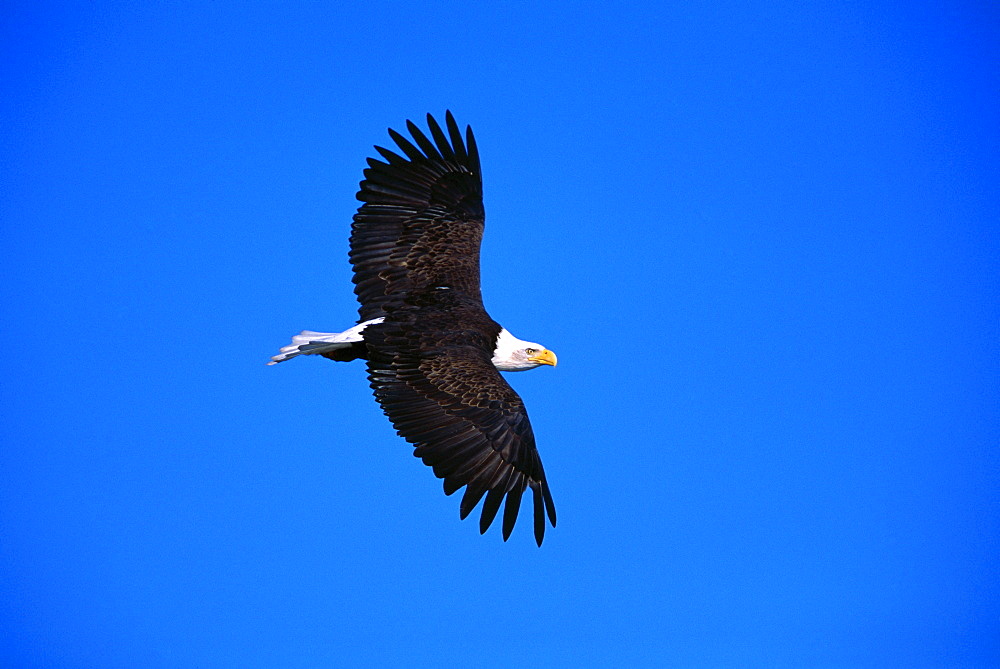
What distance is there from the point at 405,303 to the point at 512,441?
191 cm

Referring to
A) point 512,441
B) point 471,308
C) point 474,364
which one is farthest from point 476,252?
point 512,441

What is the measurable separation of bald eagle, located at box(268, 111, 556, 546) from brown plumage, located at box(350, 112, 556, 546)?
1cm

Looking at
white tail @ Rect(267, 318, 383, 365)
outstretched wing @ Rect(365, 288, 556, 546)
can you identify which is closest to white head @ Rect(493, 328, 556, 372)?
outstretched wing @ Rect(365, 288, 556, 546)

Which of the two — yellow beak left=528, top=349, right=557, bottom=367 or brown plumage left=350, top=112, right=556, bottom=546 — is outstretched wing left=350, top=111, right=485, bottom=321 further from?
yellow beak left=528, top=349, right=557, bottom=367

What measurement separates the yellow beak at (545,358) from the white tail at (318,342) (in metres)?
1.61

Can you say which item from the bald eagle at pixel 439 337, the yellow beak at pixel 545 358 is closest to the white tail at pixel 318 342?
the bald eagle at pixel 439 337

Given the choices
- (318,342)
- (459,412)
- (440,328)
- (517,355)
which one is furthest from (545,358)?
(318,342)

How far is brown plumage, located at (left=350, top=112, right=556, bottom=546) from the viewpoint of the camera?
8.42 m

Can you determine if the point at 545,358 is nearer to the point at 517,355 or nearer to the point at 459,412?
the point at 517,355

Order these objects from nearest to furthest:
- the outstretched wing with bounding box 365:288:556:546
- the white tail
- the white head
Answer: the outstretched wing with bounding box 365:288:556:546 → the white tail → the white head

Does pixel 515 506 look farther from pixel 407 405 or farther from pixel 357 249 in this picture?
pixel 357 249

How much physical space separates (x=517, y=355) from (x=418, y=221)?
1.70 metres

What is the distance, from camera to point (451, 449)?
845 centimetres

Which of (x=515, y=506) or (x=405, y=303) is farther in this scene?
(x=405, y=303)
